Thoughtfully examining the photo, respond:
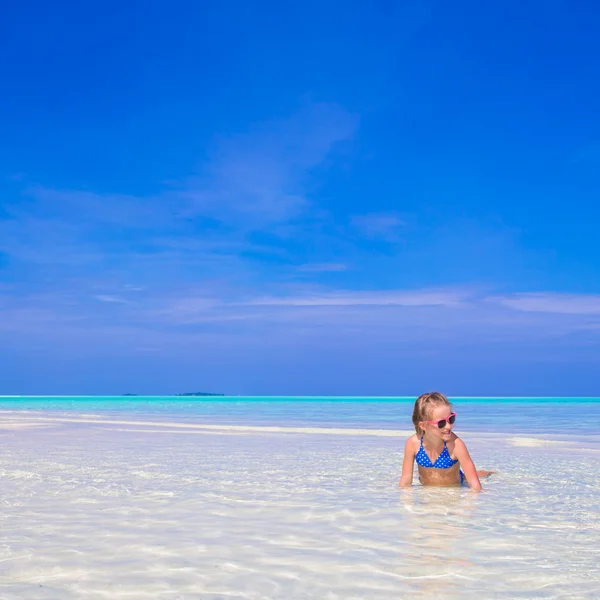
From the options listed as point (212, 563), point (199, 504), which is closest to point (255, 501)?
point (199, 504)

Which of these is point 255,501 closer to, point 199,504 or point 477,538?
point 199,504

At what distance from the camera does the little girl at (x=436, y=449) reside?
786cm

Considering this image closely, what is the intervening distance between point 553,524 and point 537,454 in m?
7.96

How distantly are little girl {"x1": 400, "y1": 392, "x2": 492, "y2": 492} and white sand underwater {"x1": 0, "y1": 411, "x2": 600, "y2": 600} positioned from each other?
0.93 feet

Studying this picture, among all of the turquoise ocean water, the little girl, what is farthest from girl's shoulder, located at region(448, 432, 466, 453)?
the turquoise ocean water

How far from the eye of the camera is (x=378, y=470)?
10.8 meters

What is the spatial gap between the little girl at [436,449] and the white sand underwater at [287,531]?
28cm

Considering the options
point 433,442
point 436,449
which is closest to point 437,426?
point 433,442

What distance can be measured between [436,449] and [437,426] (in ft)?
2.57

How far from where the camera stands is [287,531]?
6137mm

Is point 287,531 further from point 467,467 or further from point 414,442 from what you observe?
point 467,467

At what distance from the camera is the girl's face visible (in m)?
7.84

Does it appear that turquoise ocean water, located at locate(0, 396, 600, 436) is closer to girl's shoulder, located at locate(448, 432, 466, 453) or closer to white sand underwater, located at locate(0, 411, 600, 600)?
white sand underwater, located at locate(0, 411, 600, 600)

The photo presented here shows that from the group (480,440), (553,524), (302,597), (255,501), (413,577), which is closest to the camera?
(302,597)
